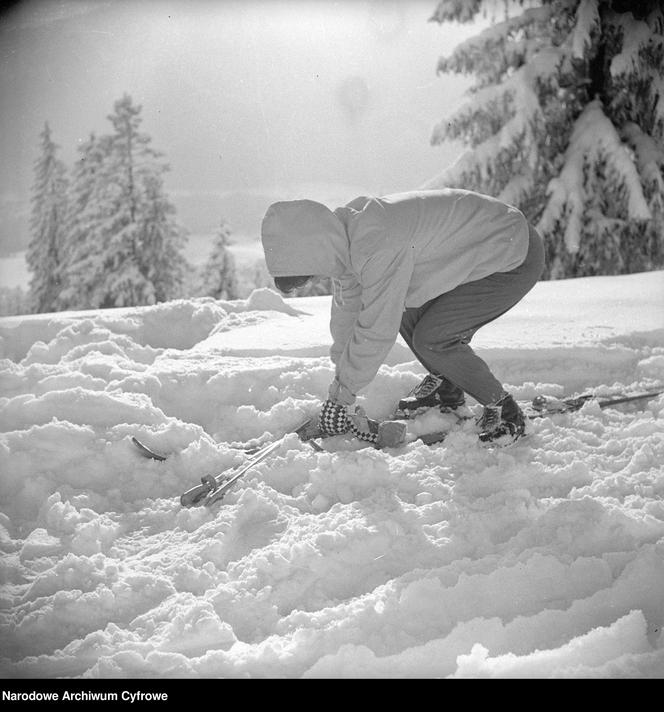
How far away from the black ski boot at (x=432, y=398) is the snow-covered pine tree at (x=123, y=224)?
48.6 feet

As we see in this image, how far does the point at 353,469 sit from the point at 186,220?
17.2 meters

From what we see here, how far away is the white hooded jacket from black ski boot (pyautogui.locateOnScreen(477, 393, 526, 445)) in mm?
612

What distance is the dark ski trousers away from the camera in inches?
122

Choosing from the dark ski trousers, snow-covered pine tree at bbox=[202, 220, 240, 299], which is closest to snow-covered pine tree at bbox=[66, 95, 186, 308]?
snow-covered pine tree at bbox=[202, 220, 240, 299]

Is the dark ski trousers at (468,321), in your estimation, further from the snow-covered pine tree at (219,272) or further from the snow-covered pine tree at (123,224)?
the snow-covered pine tree at (219,272)

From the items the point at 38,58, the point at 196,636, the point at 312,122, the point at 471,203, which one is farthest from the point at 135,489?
the point at 312,122

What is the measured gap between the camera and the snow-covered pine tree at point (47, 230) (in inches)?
712

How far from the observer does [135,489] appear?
2.81 metres

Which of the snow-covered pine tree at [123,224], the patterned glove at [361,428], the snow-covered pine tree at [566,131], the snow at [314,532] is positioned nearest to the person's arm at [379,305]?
the patterned glove at [361,428]

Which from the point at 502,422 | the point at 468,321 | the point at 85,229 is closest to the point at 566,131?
the point at 468,321

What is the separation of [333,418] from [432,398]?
76 centimetres

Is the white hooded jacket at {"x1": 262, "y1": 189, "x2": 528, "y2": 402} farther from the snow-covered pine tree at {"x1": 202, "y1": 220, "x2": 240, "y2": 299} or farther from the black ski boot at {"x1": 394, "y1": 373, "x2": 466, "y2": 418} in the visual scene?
the snow-covered pine tree at {"x1": 202, "y1": 220, "x2": 240, "y2": 299}

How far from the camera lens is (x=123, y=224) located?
17.9 m
